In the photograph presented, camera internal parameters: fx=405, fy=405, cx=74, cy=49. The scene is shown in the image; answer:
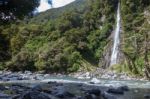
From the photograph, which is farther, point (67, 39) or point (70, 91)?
point (67, 39)

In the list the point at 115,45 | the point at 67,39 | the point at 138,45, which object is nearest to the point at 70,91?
the point at 138,45

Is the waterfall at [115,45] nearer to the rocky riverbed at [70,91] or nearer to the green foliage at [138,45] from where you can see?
the green foliage at [138,45]

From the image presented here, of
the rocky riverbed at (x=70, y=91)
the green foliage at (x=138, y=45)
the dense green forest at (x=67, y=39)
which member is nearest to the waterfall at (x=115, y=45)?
the dense green forest at (x=67, y=39)

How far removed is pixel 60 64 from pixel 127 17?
14.6 meters

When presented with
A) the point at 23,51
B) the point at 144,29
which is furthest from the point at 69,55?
the point at 144,29

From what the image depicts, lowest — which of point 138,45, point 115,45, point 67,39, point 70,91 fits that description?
point 70,91

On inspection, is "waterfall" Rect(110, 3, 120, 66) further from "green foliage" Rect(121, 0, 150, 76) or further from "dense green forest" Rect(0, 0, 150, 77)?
"green foliage" Rect(121, 0, 150, 76)

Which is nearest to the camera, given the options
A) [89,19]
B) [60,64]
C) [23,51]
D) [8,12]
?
[8,12]

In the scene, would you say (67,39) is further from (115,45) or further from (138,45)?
(138,45)

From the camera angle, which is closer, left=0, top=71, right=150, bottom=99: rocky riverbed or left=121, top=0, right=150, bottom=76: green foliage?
left=0, top=71, right=150, bottom=99: rocky riverbed

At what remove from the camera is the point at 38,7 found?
2164cm

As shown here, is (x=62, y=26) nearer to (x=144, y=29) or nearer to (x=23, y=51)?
(x=23, y=51)

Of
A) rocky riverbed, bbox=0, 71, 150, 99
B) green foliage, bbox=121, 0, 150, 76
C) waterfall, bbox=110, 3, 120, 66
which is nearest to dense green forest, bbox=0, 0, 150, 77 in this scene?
waterfall, bbox=110, 3, 120, 66

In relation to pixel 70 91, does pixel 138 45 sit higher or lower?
higher
